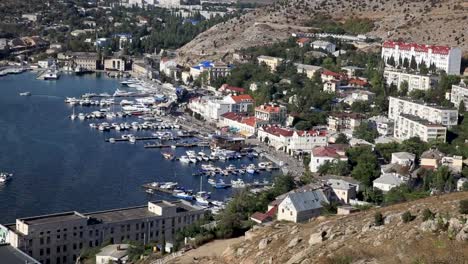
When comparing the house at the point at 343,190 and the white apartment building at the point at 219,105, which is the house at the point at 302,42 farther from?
the house at the point at 343,190

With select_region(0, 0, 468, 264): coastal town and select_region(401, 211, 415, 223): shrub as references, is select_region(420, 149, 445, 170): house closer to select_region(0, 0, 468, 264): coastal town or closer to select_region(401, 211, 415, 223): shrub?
select_region(0, 0, 468, 264): coastal town

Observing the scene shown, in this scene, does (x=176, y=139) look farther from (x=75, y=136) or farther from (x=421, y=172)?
(x=421, y=172)

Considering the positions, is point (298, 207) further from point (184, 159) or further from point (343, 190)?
point (184, 159)

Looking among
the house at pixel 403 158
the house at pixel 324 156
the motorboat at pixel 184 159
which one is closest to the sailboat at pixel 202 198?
the house at pixel 324 156

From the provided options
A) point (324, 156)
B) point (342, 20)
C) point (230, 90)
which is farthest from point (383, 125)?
point (342, 20)

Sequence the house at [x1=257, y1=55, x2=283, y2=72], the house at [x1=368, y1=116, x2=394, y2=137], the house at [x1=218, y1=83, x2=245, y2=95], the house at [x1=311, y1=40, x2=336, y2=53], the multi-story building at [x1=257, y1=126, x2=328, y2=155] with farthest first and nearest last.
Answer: the house at [x1=311, y1=40, x2=336, y2=53] → the house at [x1=257, y1=55, x2=283, y2=72] → the house at [x1=218, y1=83, x2=245, y2=95] → the house at [x1=368, y1=116, x2=394, y2=137] → the multi-story building at [x1=257, y1=126, x2=328, y2=155]

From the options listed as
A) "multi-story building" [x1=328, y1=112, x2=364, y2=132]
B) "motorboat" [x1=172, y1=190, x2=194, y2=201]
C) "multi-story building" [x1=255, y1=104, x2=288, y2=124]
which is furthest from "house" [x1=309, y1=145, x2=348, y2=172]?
"multi-story building" [x1=255, y1=104, x2=288, y2=124]
